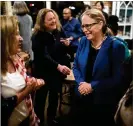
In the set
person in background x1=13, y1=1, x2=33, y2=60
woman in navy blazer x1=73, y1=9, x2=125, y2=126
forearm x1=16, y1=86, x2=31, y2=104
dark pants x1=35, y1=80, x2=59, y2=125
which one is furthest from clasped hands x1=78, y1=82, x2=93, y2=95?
Result: person in background x1=13, y1=1, x2=33, y2=60

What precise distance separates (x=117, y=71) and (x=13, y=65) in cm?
75

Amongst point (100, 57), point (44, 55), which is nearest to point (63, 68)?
point (44, 55)

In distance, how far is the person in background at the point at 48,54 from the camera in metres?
2.44

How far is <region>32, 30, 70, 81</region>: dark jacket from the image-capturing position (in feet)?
7.97

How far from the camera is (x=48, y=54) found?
2.47 metres

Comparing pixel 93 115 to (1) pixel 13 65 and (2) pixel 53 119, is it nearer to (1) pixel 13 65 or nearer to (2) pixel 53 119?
(1) pixel 13 65

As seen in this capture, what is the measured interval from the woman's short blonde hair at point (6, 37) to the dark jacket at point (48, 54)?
2.90ft

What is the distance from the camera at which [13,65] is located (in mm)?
1590

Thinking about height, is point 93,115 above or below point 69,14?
below

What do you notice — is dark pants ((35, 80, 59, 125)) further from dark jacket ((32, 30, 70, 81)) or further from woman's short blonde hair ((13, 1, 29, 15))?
woman's short blonde hair ((13, 1, 29, 15))

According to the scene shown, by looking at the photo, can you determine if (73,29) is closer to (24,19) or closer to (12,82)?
(24,19)

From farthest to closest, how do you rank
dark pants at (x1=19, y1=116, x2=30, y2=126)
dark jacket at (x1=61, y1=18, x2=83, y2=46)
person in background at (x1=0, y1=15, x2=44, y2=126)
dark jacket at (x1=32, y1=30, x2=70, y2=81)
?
dark jacket at (x1=61, y1=18, x2=83, y2=46)
dark jacket at (x1=32, y1=30, x2=70, y2=81)
dark pants at (x1=19, y1=116, x2=30, y2=126)
person in background at (x1=0, y1=15, x2=44, y2=126)

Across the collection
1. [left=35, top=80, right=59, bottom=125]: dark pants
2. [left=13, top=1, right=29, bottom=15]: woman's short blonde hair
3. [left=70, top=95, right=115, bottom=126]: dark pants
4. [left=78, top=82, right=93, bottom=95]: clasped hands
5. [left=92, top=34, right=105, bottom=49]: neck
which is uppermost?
[left=13, top=1, right=29, bottom=15]: woman's short blonde hair

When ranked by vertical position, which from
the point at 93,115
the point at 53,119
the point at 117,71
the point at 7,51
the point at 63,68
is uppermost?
the point at 7,51
